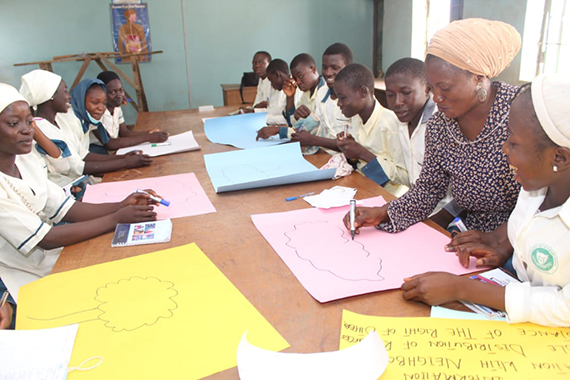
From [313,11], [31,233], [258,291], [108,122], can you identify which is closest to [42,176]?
[31,233]

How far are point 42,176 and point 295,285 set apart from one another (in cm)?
104

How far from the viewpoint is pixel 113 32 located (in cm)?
570

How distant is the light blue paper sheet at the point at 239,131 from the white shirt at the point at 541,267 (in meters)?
1.55

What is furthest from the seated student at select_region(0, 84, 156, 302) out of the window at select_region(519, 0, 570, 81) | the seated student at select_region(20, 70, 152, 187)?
the window at select_region(519, 0, 570, 81)

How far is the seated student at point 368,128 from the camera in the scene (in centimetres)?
178

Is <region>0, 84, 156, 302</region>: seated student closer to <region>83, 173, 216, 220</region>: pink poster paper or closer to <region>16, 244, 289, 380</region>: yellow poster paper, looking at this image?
<region>83, 173, 216, 220</region>: pink poster paper

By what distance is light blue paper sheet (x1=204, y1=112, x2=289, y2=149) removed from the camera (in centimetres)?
236

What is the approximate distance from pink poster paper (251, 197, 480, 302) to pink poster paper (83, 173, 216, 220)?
0.83 feet

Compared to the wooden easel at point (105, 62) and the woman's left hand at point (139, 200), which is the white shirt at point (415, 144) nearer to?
the woman's left hand at point (139, 200)

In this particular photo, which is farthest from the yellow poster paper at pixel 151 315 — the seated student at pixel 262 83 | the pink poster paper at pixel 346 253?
the seated student at pixel 262 83

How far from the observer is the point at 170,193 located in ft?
5.11

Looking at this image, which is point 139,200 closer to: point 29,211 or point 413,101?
point 29,211

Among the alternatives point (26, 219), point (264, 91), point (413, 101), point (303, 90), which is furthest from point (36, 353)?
point (264, 91)

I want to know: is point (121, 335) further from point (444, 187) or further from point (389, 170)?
point (389, 170)
